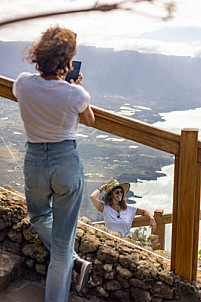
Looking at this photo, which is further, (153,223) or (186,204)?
(153,223)

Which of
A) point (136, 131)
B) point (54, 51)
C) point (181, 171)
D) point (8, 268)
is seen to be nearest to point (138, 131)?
point (136, 131)

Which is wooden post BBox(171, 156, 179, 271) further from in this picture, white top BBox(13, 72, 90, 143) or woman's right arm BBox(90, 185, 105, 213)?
white top BBox(13, 72, 90, 143)

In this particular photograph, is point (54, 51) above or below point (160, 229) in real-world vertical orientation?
above

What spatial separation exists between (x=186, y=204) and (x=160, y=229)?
0.25m

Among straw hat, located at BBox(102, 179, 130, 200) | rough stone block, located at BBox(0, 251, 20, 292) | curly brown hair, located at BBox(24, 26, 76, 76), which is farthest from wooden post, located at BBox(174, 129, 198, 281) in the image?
rough stone block, located at BBox(0, 251, 20, 292)

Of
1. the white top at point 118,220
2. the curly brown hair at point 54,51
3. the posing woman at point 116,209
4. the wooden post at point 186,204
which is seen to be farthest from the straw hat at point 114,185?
the curly brown hair at point 54,51

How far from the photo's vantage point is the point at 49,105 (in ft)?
4.60

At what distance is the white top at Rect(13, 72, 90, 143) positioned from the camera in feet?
4.58

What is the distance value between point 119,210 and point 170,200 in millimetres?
373

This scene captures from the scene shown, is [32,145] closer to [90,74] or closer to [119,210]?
[119,210]

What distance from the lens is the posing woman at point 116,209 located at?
6.37ft

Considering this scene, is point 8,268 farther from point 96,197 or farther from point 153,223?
point 153,223

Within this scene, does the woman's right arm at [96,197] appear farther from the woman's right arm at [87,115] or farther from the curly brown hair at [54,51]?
the curly brown hair at [54,51]

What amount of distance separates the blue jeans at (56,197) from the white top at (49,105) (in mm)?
42
